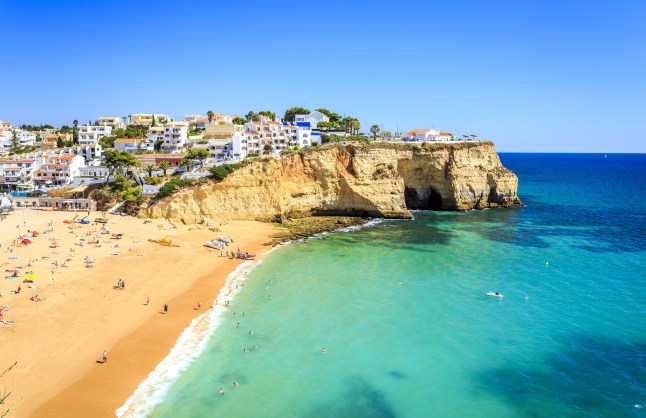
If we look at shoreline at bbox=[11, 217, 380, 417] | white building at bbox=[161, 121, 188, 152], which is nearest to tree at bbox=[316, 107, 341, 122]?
white building at bbox=[161, 121, 188, 152]

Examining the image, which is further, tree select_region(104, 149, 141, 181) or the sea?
tree select_region(104, 149, 141, 181)

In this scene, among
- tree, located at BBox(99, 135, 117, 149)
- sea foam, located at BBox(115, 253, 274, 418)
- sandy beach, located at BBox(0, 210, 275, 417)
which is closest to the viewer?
sea foam, located at BBox(115, 253, 274, 418)

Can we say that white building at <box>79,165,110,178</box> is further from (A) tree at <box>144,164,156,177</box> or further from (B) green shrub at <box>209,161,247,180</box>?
(B) green shrub at <box>209,161,247,180</box>

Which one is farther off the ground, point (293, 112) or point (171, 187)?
point (293, 112)

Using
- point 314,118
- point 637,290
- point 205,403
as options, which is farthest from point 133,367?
point 314,118

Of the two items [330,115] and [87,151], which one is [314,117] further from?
[87,151]

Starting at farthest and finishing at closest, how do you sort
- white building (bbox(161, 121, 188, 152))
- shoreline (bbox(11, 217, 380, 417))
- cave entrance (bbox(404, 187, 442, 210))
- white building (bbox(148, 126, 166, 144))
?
white building (bbox(148, 126, 166, 144)), white building (bbox(161, 121, 188, 152)), cave entrance (bbox(404, 187, 442, 210)), shoreline (bbox(11, 217, 380, 417))

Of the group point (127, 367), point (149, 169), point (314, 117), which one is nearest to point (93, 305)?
point (127, 367)

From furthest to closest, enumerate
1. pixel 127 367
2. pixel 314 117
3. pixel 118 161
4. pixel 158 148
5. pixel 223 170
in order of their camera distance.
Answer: pixel 314 117 → pixel 158 148 → pixel 118 161 → pixel 223 170 → pixel 127 367
